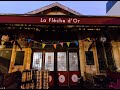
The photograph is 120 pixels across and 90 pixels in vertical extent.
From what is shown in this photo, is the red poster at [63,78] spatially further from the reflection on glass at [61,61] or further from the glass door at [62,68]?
the reflection on glass at [61,61]

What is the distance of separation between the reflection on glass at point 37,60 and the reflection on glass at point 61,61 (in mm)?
1319

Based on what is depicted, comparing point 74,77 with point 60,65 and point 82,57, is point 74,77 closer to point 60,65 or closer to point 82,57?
point 60,65

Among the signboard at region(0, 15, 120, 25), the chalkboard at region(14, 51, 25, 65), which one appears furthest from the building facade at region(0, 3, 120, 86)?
the signboard at region(0, 15, 120, 25)

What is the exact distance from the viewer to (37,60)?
13.4 meters

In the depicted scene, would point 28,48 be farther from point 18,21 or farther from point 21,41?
point 18,21

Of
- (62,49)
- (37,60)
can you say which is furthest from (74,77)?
(37,60)

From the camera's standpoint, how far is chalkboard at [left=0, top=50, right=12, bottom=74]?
1284 centimetres

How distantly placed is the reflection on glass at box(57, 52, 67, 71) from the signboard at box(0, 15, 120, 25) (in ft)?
9.41

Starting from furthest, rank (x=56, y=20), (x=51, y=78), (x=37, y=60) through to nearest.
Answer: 1. (x=37, y=60)
2. (x=51, y=78)
3. (x=56, y=20)

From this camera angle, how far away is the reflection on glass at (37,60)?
13.2 meters

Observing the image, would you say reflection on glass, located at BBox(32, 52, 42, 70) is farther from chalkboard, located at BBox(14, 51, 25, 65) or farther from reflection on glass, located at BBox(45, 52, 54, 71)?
chalkboard, located at BBox(14, 51, 25, 65)

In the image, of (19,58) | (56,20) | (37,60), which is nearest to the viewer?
(56,20)

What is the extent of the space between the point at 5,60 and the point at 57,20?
15.7 feet

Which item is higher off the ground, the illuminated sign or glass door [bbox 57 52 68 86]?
the illuminated sign
